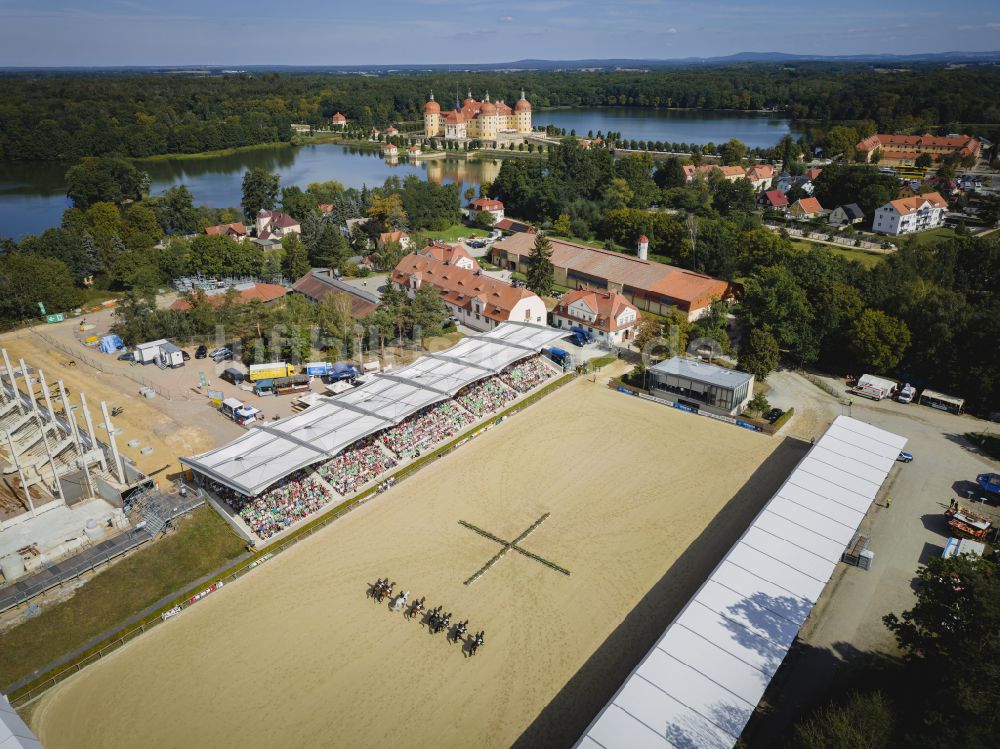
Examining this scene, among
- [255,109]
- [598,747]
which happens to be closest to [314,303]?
[598,747]

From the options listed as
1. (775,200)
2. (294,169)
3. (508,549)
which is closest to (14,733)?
(508,549)

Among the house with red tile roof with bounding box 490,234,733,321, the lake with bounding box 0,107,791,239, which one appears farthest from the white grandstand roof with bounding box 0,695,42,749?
the lake with bounding box 0,107,791,239

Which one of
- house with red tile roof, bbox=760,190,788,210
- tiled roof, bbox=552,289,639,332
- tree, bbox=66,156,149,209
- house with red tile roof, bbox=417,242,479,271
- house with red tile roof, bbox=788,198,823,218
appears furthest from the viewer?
tree, bbox=66,156,149,209

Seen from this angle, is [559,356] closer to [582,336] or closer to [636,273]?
[582,336]

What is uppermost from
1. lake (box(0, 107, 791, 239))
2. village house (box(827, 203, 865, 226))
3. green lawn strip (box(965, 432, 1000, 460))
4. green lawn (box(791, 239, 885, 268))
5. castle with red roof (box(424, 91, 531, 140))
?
castle with red roof (box(424, 91, 531, 140))

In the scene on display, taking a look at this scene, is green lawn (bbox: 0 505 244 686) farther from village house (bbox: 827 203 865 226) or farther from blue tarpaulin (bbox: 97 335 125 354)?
village house (bbox: 827 203 865 226)

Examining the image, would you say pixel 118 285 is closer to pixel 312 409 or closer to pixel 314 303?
pixel 314 303

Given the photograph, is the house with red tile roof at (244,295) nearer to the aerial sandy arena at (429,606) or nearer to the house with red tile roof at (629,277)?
the house with red tile roof at (629,277)
